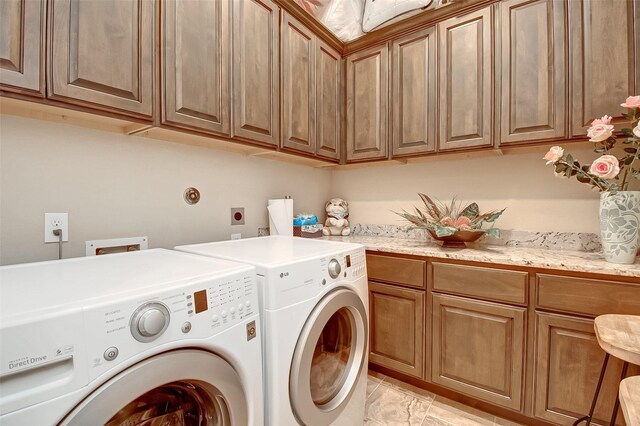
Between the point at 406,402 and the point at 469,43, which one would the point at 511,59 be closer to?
the point at 469,43

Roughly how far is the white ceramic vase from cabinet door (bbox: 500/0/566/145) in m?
0.42

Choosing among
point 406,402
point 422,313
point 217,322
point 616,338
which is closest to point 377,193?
point 422,313

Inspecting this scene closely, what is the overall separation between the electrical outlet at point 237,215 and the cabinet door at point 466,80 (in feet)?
4.47

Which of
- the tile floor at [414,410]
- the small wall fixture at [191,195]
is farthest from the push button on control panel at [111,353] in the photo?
the tile floor at [414,410]

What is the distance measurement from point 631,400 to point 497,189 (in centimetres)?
148

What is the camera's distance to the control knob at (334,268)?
121 centimetres

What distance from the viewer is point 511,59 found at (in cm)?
170

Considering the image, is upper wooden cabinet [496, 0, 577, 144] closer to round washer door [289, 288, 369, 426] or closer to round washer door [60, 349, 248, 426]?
round washer door [289, 288, 369, 426]

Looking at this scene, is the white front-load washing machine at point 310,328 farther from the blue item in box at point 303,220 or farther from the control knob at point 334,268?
the blue item in box at point 303,220

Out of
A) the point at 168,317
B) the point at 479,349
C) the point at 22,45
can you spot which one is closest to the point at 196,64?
the point at 22,45

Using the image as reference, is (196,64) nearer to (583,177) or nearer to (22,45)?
(22,45)

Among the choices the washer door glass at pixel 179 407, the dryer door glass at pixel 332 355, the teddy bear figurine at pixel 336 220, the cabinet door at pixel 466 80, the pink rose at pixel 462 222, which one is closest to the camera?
the washer door glass at pixel 179 407

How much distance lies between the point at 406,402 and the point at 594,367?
943mm

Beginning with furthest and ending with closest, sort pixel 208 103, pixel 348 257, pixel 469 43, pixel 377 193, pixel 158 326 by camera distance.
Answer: pixel 377 193 → pixel 469 43 → pixel 208 103 → pixel 348 257 → pixel 158 326
